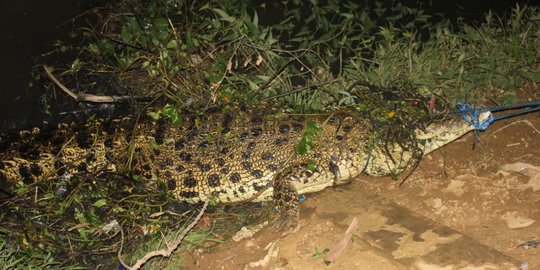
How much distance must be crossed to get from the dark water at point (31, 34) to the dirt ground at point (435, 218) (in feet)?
8.42

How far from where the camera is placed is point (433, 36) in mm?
5465

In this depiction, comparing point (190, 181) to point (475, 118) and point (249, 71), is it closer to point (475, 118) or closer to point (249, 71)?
point (249, 71)

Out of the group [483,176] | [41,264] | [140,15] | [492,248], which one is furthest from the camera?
[140,15]

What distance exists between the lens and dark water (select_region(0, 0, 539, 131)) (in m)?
5.03

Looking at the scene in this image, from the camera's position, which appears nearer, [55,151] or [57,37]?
[55,151]

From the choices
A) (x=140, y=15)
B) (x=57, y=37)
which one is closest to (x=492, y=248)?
(x=140, y=15)

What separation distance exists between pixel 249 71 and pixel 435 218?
2670 mm

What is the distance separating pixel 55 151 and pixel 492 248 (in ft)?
11.9

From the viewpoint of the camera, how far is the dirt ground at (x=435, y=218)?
9.56ft

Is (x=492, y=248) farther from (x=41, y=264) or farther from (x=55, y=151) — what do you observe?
(x=55, y=151)

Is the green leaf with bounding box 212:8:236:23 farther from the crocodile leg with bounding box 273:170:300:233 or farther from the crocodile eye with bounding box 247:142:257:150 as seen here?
the crocodile leg with bounding box 273:170:300:233

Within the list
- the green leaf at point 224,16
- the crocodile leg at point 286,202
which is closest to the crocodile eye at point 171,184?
the crocodile leg at point 286,202

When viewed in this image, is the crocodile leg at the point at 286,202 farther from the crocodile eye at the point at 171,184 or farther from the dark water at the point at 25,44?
the dark water at the point at 25,44

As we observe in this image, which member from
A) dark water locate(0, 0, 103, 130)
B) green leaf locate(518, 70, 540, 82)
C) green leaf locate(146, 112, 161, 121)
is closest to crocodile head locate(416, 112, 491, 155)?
green leaf locate(518, 70, 540, 82)
